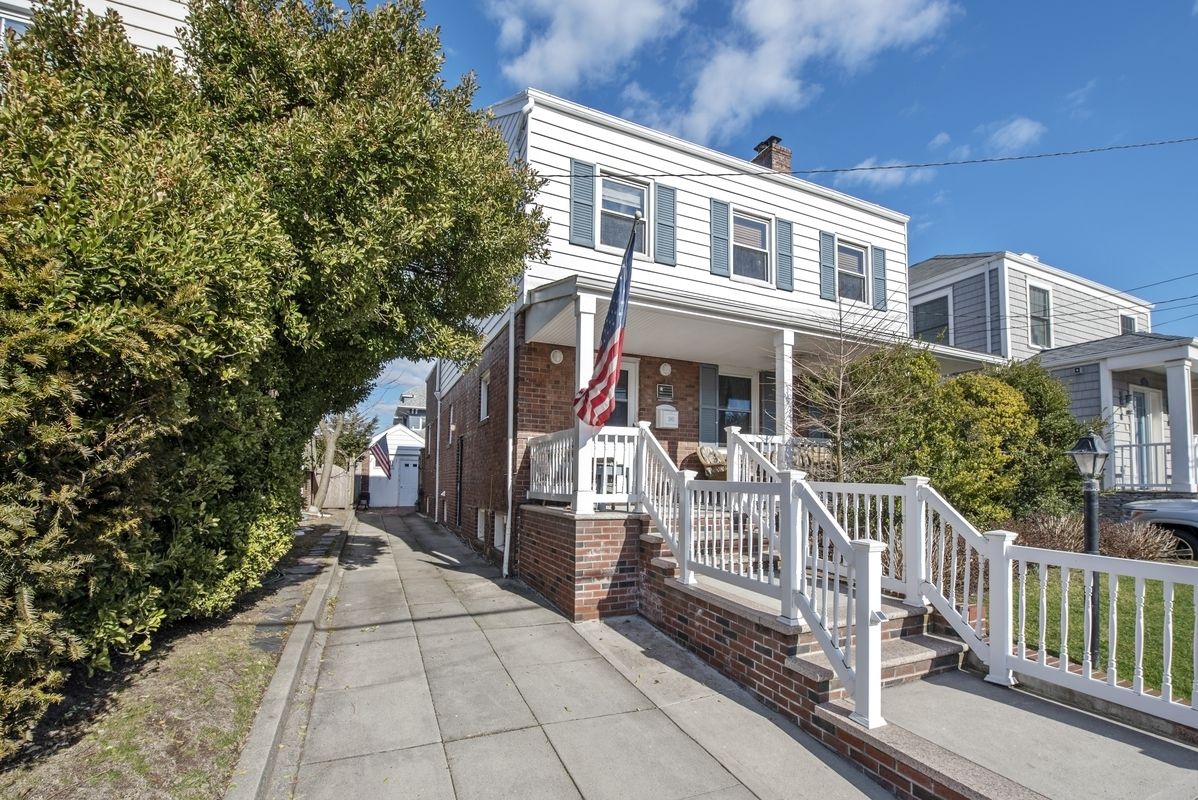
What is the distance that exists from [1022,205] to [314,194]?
1293 centimetres

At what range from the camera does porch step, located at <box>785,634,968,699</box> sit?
377 cm

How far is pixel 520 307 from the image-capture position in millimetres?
8016

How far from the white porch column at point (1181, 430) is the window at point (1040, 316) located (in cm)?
445

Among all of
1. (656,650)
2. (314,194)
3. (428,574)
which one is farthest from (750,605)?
(428,574)

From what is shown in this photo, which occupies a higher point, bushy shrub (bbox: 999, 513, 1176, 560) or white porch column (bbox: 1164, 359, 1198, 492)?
white porch column (bbox: 1164, 359, 1198, 492)

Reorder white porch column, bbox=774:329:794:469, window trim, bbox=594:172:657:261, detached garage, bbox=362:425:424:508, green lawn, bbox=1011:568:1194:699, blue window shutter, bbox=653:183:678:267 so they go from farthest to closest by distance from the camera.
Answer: detached garage, bbox=362:425:424:508, blue window shutter, bbox=653:183:678:267, window trim, bbox=594:172:657:261, white porch column, bbox=774:329:794:469, green lawn, bbox=1011:568:1194:699

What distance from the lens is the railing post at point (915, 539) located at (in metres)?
4.77

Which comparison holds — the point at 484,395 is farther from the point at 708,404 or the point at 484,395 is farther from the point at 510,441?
the point at 708,404

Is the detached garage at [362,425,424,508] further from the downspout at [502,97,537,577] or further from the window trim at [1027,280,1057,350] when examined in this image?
the window trim at [1027,280,1057,350]

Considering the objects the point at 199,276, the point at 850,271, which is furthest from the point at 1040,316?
the point at 199,276

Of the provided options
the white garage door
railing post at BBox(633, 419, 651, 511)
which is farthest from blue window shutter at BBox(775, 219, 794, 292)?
the white garage door

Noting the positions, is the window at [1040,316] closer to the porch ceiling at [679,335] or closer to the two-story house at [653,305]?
the two-story house at [653,305]

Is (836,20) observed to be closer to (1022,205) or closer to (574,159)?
(574,159)

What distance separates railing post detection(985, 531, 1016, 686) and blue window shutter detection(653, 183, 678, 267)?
20.4 ft
